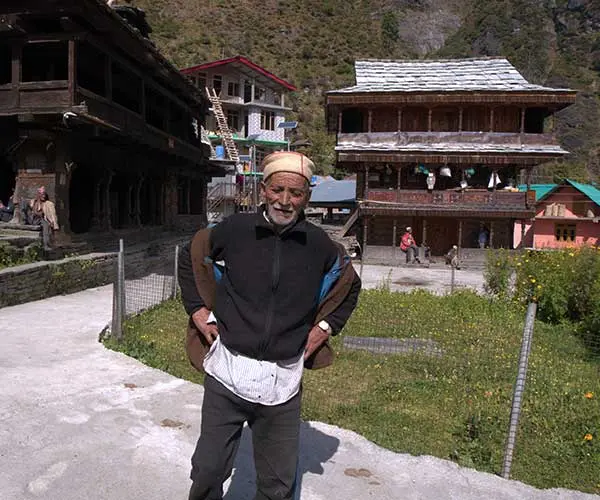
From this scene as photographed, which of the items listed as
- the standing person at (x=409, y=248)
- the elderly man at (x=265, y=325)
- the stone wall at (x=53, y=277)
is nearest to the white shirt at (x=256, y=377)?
the elderly man at (x=265, y=325)

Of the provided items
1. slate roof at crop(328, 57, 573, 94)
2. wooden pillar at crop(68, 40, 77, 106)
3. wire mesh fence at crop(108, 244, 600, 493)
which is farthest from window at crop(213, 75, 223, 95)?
wire mesh fence at crop(108, 244, 600, 493)

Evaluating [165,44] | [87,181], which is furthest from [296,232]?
[165,44]

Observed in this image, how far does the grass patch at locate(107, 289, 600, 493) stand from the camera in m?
4.64

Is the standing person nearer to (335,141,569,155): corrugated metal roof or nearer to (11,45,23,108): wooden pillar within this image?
(335,141,569,155): corrugated metal roof

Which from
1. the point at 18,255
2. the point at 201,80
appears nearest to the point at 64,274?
the point at 18,255

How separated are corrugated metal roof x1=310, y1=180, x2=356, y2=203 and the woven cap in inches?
1288

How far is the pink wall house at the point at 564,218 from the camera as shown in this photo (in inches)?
1534

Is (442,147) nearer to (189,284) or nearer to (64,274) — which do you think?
(64,274)

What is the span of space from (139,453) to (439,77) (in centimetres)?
3132

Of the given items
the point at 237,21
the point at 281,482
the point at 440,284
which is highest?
the point at 237,21

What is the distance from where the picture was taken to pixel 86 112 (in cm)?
1301

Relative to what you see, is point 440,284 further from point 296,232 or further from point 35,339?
point 296,232

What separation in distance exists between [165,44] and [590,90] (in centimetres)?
6186

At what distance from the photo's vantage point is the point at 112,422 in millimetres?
4699
